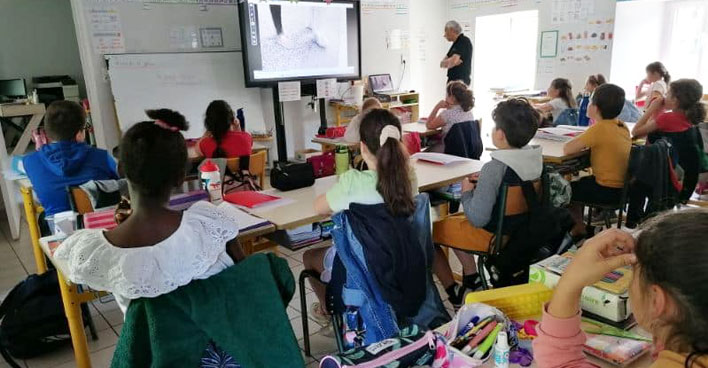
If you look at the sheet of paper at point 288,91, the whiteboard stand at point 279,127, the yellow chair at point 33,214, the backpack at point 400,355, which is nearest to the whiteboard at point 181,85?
the whiteboard stand at point 279,127

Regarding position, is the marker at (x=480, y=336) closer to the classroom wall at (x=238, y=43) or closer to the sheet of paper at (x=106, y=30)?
the classroom wall at (x=238, y=43)

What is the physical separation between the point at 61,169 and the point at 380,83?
4995 millimetres

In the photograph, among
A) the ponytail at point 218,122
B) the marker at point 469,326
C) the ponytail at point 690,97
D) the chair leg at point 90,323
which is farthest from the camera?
the ponytail at point 690,97

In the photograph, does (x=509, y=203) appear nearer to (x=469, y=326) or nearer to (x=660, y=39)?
(x=469, y=326)

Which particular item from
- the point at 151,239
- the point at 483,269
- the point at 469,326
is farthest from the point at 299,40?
the point at 469,326

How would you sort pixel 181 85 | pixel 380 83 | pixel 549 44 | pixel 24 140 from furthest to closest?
1. pixel 380 83
2. pixel 549 44
3. pixel 181 85
4. pixel 24 140

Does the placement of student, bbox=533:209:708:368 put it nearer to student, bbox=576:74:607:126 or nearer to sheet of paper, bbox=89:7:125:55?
student, bbox=576:74:607:126

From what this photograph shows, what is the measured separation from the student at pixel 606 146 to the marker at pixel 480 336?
229cm

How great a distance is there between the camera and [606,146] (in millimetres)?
3172

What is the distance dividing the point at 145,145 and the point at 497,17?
7.06 metres

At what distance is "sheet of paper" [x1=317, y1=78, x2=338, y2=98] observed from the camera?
6.11 metres

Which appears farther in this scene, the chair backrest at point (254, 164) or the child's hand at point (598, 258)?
the chair backrest at point (254, 164)

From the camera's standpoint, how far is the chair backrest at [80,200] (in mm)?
2514

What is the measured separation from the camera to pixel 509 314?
137cm
